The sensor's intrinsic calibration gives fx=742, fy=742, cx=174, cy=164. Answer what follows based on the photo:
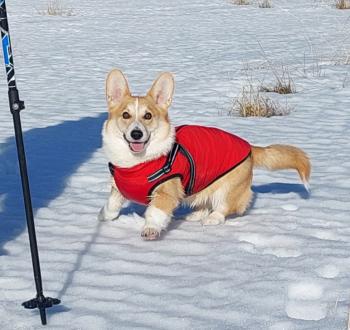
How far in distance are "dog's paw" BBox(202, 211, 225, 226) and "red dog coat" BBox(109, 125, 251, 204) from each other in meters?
0.19

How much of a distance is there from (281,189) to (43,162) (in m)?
2.02

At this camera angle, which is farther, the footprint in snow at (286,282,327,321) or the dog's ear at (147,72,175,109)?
the dog's ear at (147,72,175,109)

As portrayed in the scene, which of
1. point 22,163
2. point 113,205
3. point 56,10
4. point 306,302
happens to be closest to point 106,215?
point 113,205

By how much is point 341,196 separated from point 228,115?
10.0 ft

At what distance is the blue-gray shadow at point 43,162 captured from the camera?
486 centimetres

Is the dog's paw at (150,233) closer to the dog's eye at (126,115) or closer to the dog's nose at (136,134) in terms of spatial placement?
the dog's nose at (136,134)

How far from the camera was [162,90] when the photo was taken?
4637 millimetres

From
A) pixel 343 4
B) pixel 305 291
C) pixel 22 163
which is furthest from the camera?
pixel 343 4

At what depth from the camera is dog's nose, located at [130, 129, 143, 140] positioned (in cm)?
436

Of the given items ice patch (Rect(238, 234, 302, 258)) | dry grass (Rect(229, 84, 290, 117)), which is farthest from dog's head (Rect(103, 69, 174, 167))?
dry grass (Rect(229, 84, 290, 117))

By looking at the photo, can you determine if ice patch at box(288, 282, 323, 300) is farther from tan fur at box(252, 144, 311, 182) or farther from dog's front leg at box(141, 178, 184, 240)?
tan fur at box(252, 144, 311, 182)

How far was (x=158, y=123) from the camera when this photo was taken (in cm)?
450

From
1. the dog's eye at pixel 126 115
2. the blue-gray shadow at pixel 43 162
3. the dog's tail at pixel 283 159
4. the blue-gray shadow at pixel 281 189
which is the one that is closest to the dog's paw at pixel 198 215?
the dog's tail at pixel 283 159

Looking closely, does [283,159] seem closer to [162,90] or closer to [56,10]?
[162,90]
